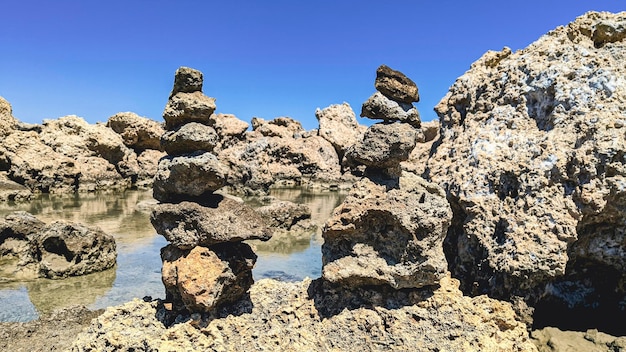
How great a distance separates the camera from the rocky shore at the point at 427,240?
211 inches

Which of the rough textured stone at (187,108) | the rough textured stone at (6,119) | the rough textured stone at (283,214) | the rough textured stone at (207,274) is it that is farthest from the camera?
the rough textured stone at (6,119)

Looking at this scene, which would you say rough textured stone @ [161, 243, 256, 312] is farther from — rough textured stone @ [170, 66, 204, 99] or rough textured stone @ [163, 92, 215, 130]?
rough textured stone @ [170, 66, 204, 99]

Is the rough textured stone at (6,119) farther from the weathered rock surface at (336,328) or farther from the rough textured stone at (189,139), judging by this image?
the weathered rock surface at (336,328)

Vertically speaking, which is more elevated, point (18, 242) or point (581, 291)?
point (581, 291)

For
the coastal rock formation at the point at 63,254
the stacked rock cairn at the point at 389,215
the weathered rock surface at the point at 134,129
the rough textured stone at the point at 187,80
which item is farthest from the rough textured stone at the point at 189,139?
the weathered rock surface at the point at 134,129

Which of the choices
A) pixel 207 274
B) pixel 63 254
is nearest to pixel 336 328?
pixel 207 274

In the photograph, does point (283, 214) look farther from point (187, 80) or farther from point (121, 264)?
point (187, 80)

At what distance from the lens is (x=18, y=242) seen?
11711 mm

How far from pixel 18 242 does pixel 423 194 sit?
10850 millimetres

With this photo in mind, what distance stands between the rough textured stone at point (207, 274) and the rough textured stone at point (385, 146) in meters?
1.92

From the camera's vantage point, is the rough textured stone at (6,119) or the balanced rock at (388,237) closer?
the balanced rock at (388,237)

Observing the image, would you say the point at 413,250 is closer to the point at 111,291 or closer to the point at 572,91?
the point at 572,91

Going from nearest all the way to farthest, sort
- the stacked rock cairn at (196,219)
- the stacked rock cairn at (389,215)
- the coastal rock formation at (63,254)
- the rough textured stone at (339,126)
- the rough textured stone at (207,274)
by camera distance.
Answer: the rough textured stone at (207,274), the stacked rock cairn at (196,219), the stacked rock cairn at (389,215), the coastal rock formation at (63,254), the rough textured stone at (339,126)

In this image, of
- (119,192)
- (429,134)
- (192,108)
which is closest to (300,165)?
(429,134)
